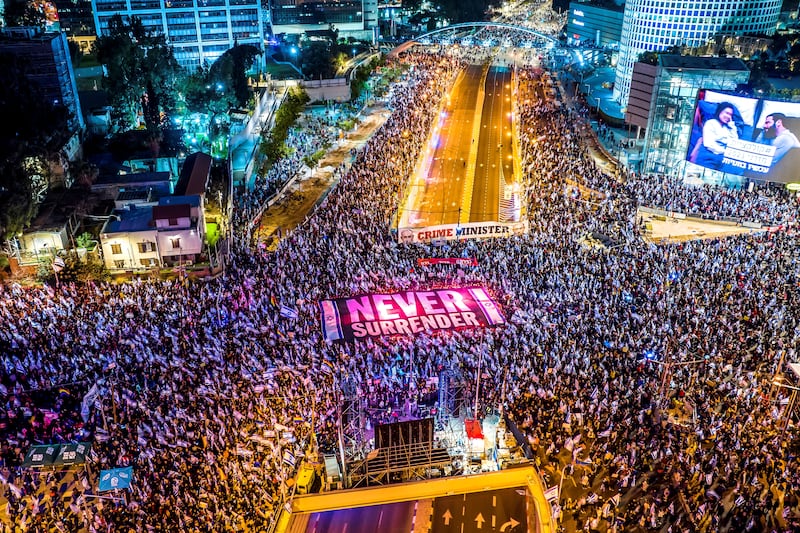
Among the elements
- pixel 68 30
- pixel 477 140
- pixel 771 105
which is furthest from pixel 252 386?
pixel 68 30

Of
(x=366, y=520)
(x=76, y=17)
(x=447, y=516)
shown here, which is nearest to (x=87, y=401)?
(x=366, y=520)

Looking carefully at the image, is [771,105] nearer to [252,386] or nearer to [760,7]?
[252,386]

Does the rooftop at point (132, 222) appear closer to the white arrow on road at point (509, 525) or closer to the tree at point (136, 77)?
the tree at point (136, 77)

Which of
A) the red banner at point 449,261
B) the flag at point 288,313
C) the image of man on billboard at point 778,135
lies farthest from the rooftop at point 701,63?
the flag at point 288,313

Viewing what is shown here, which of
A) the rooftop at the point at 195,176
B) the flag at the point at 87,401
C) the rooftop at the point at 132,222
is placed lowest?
the flag at the point at 87,401

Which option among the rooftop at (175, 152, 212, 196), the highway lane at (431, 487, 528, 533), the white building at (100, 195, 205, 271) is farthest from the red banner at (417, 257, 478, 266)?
the rooftop at (175, 152, 212, 196)
